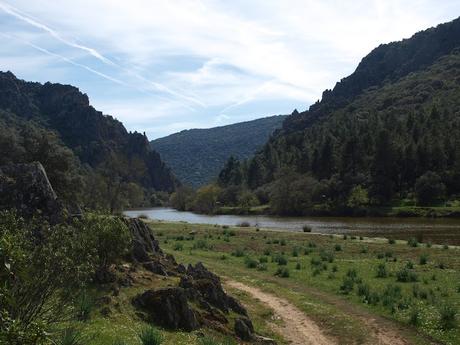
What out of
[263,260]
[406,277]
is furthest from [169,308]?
[263,260]

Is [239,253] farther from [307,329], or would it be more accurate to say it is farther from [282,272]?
[307,329]

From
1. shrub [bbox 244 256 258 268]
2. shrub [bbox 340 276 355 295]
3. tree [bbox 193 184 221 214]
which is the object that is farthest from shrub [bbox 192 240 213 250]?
tree [bbox 193 184 221 214]

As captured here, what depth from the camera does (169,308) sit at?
1523 centimetres

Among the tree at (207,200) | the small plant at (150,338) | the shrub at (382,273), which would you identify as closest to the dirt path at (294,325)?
the small plant at (150,338)

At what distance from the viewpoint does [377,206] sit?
357 ft

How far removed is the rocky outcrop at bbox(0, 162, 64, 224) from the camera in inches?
744

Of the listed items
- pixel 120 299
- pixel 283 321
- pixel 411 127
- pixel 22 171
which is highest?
pixel 411 127

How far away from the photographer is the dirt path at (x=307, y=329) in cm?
1608

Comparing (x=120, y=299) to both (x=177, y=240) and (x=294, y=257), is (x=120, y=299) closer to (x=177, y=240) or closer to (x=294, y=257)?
(x=294, y=257)

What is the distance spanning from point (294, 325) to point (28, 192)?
446 inches

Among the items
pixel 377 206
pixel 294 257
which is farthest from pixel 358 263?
pixel 377 206

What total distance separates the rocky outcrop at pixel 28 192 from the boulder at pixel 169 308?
5266mm

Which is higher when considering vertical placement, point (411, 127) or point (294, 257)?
point (411, 127)

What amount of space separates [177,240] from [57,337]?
3587 centimetres
